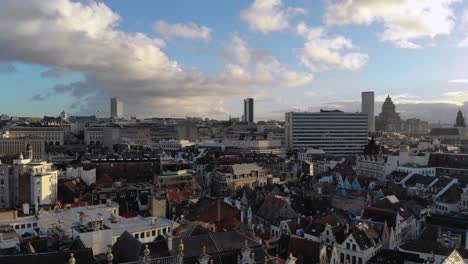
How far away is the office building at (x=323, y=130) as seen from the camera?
641 ft

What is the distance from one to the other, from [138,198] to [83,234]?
3652 centimetres

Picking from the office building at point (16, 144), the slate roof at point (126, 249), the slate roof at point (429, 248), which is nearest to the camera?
the slate roof at point (126, 249)

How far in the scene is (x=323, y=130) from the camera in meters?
196

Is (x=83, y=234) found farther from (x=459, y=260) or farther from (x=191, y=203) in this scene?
(x=191, y=203)

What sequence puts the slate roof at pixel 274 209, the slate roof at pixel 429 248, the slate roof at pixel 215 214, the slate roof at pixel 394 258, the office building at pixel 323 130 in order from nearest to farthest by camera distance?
the slate roof at pixel 394 258 → the slate roof at pixel 429 248 → the slate roof at pixel 215 214 → the slate roof at pixel 274 209 → the office building at pixel 323 130

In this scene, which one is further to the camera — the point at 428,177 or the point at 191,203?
the point at 428,177

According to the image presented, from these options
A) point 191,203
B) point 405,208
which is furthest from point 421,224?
point 191,203

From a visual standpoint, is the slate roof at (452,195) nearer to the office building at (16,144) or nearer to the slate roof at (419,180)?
the slate roof at (419,180)

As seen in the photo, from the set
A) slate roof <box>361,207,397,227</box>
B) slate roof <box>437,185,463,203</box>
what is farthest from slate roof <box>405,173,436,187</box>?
slate roof <box>361,207,397,227</box>

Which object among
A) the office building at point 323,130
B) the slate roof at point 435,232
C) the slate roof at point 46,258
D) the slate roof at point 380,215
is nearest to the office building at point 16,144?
the office building at point 323,130

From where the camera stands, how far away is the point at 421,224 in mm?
67125

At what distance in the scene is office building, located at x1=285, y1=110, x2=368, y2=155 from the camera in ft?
641

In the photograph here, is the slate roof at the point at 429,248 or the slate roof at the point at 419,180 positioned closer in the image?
the slate roof at the point at 429,248

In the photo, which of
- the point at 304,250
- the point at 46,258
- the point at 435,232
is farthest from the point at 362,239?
the point at 46,258
